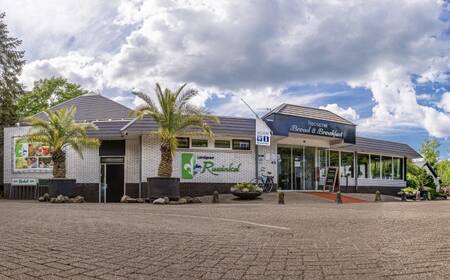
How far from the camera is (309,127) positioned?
26.0 meters

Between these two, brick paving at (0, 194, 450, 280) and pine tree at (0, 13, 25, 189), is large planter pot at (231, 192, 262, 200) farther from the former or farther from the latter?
pine tree at (0, 13, 25, 189)

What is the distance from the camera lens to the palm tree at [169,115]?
794 inches

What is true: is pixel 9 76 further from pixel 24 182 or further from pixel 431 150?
pixel 431 150

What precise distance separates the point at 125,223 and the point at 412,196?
80.6ft

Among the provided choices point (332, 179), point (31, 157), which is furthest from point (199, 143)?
point (31, 157)

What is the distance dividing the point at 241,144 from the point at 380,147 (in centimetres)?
1354

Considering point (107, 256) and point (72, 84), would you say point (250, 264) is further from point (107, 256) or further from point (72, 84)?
point (72, 84)

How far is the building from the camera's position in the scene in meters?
24.2

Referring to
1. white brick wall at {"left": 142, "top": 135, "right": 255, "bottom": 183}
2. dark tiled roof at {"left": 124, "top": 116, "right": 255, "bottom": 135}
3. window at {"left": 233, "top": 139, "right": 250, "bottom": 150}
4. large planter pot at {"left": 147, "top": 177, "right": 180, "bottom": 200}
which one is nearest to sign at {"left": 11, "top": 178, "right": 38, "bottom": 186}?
white brick wall at {"left": 142, "top": 135, "right": 255, "bottom": 183}

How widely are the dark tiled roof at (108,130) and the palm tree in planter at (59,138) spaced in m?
1.56

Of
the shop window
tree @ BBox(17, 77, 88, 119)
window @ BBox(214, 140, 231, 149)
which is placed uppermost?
tree @ BBox(17, 77, 88, 119)

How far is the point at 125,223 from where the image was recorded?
951 centimetres

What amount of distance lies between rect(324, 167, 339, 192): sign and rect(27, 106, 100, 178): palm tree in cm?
1503

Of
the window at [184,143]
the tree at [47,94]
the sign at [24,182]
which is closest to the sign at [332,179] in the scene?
the window at [184,143]
